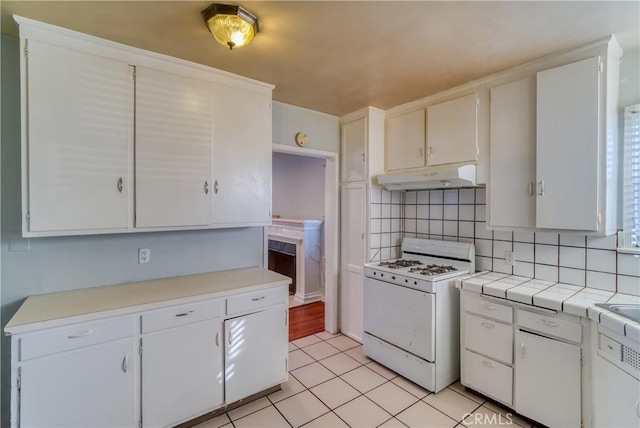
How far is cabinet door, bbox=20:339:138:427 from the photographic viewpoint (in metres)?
1.50

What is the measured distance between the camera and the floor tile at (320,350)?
2.91m

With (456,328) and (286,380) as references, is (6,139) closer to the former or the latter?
(286,380)

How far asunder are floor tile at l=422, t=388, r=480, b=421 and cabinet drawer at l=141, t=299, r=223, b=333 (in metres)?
1.68

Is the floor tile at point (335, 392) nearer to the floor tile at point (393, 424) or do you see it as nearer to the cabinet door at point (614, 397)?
the floor tile at point (393, 424)

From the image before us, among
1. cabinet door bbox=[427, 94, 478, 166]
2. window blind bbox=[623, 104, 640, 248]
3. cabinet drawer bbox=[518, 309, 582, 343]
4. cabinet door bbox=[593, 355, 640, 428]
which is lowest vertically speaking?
cabinet door bbox=[593, 355, 640, 428]

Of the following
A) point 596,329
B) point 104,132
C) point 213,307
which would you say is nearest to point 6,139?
point 104,132

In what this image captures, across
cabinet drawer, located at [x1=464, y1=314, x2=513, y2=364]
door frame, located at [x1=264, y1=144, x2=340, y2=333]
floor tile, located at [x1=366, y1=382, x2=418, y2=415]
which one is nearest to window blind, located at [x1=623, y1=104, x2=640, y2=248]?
cabinet drawer, located at [x1=464, y1=314, x2=513, y2=364]

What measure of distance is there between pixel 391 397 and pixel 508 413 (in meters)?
0.78

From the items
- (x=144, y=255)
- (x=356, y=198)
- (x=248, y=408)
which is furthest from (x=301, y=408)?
(x=356, y=198)

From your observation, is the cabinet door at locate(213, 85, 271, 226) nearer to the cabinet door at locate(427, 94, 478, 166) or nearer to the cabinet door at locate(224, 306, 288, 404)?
the cabinet door at locate(224, 306, 288, 404)

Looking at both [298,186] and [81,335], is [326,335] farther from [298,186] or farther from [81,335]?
[298,186]

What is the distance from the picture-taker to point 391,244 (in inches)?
129

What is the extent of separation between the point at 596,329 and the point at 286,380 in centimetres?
202

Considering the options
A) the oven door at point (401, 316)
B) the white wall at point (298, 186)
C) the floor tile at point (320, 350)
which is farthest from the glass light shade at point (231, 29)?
the white wall at point (298, 186)
